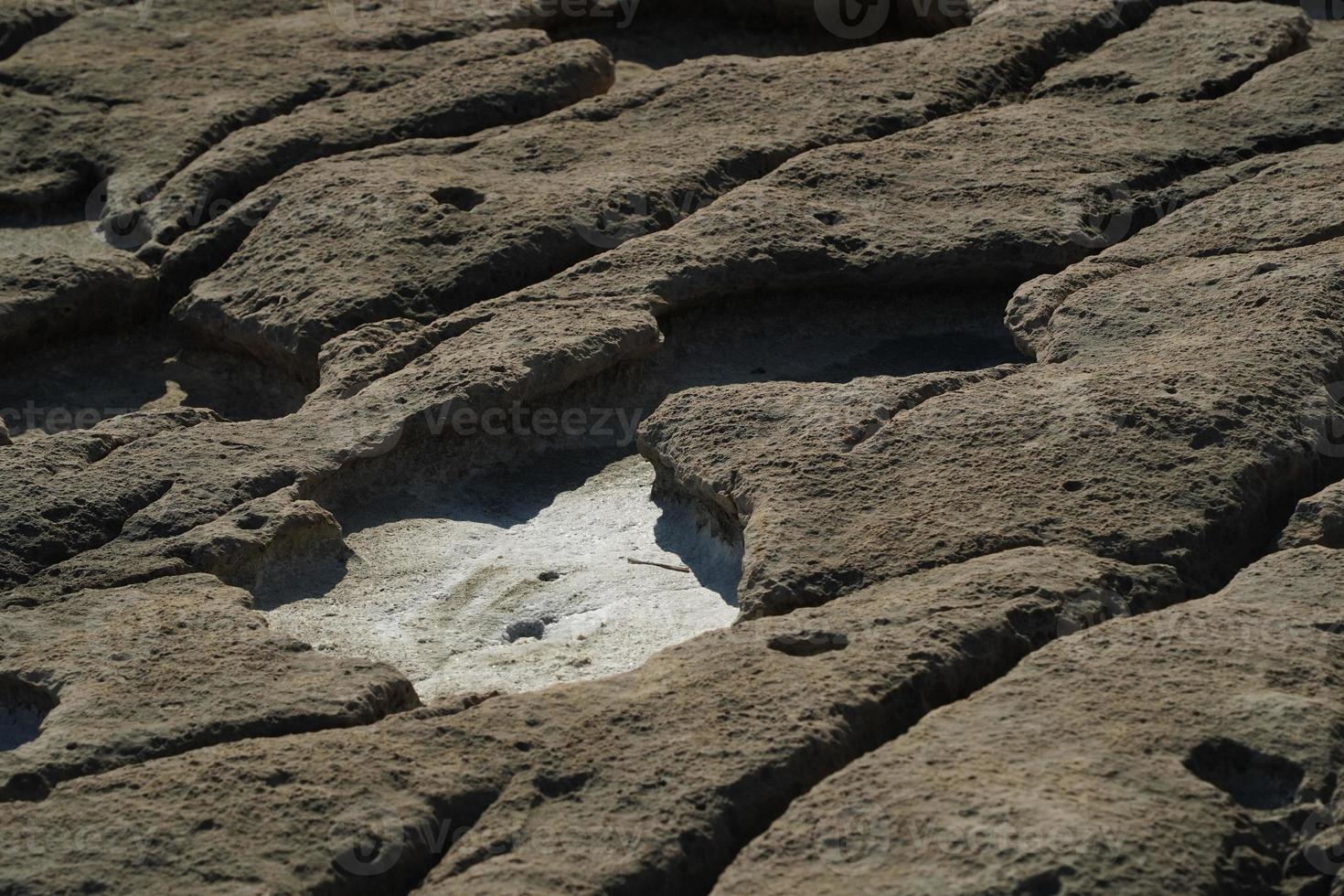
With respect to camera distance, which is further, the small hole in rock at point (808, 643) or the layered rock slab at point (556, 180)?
the layered rock slab at point (556, 180)

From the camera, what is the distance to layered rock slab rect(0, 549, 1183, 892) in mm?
2785

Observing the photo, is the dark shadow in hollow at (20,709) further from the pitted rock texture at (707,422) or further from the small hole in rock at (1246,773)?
the small hole in rock at (1246,773)

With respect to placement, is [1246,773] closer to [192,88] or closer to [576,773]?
[576,773]

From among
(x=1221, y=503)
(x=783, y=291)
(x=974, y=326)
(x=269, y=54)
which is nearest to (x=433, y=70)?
(x=269, y=54)

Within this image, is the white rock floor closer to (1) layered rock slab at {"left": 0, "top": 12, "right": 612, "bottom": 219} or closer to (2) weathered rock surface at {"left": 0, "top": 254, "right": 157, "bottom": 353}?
(2) weathered rock surface at {"left": 0, "top": 254, "right": 157, "bottom": 353}

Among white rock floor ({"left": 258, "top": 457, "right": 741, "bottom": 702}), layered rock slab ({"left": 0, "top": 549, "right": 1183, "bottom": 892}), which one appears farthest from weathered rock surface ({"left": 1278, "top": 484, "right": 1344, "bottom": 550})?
white rock floor ({"left": 258, "top": 457, "right": 741, "bottom": 702})

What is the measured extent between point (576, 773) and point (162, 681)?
76 cm

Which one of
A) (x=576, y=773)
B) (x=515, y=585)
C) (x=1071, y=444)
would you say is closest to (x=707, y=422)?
(x=515, y=585)

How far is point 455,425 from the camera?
13.6ft

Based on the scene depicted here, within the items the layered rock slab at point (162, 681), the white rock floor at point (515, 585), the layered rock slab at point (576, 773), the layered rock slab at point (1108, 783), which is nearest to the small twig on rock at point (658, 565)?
the white rock floor at point (515, 585)

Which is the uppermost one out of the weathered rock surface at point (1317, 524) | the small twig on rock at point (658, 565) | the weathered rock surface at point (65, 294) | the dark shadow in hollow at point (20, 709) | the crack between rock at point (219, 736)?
the weathered rock surface at point (1317, 524)

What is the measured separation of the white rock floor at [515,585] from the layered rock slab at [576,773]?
0.40 m

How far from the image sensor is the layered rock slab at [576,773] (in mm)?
2785

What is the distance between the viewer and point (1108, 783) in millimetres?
2773
